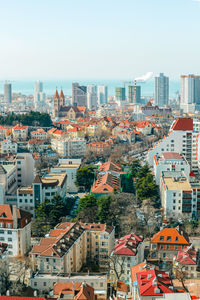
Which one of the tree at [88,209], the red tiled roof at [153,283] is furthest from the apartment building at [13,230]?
the red tiled roof at [153,283]

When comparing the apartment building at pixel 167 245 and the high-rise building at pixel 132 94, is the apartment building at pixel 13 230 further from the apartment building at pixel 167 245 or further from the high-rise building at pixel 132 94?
the high-rise building at pixel 132 94

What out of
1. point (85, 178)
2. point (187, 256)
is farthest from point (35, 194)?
point (187, 256)

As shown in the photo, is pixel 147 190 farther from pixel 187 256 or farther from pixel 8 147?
pixel 8 147

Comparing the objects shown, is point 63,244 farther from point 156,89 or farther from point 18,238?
point 156,89

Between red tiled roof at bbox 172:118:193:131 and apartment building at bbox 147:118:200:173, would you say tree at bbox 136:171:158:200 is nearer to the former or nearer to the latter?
apartment building at bbox 147:118:200:173

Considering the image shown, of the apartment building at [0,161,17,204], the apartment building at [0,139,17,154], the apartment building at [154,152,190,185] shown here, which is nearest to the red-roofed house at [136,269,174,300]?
the apartment building at [0,161,17,204]
